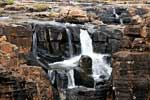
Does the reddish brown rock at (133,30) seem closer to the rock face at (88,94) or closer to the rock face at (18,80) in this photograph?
the rock face at (88,94)

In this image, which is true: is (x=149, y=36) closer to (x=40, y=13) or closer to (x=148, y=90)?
(x=148, y=90)

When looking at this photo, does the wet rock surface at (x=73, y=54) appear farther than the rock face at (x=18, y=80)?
Yes

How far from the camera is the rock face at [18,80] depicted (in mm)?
29359

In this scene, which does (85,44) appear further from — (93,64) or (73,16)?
(73,16)

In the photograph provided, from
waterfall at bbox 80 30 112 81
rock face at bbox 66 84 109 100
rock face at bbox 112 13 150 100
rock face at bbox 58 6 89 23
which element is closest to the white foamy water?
waterfall at bbox 80 30 112 81

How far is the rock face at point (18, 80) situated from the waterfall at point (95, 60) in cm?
698

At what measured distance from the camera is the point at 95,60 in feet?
142

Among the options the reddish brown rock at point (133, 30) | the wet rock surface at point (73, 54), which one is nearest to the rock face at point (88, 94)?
the wet rock surface at point (73, 54)

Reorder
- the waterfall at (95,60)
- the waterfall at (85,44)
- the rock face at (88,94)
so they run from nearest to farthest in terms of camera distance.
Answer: the rock face at (88,94) < the waterfall at (95,60) < the waterfall at (85,44)

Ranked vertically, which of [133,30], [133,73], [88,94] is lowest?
[88,94]

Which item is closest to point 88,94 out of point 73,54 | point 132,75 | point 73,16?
point 132,75

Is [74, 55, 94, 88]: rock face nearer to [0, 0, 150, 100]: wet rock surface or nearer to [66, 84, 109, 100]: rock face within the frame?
[0, 0, 150, 100]: wet rock surface

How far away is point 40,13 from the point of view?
55.4m

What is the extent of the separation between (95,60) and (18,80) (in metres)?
14.1
